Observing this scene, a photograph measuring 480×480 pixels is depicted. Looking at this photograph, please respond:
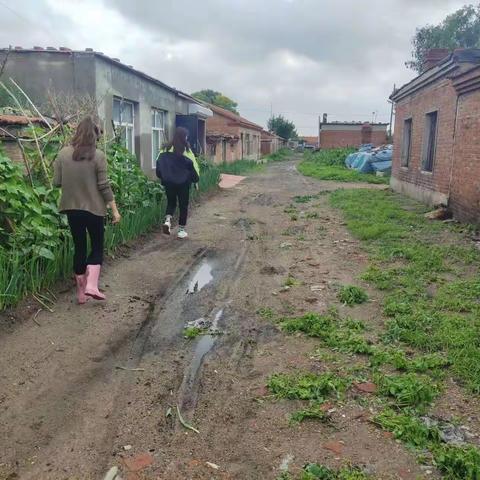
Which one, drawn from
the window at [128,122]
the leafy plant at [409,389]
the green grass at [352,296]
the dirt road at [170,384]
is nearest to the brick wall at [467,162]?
the dirt road at [170,384]

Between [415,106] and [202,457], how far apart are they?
14.1 metres

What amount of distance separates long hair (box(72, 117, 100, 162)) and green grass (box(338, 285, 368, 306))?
294cm

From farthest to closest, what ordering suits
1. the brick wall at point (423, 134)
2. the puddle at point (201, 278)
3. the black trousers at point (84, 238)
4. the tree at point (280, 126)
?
1. the tree at point (280, 126)
2. the brick wall at point (423, 134)
3. the puddle at point (201, 278)
4. the black trousers at point (84, 238)

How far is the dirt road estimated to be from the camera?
2.65 meters

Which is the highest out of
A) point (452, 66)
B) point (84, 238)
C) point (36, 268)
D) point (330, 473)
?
point (452, 66)

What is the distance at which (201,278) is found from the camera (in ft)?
20.1

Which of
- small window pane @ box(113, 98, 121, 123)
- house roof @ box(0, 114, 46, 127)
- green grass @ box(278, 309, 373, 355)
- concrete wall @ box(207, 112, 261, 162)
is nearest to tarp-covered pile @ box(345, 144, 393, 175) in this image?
concrete wall @ box(207, 112, 261, 162)

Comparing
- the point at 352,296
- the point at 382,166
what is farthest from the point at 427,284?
the point at 382,166

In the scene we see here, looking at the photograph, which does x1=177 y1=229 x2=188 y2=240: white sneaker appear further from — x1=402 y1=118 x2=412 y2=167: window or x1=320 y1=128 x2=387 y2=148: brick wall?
x1=320 y1=128 x2=387 y2=148: brick wall

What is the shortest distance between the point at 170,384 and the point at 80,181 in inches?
89.3

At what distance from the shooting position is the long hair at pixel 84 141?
15.4 feet

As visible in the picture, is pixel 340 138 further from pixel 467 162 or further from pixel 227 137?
pixel 467 162

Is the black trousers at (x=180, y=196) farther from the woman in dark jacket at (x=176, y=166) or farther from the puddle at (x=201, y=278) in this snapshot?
the puddle at (x=201, y=278)

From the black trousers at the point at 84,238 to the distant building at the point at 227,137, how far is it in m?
19.3
